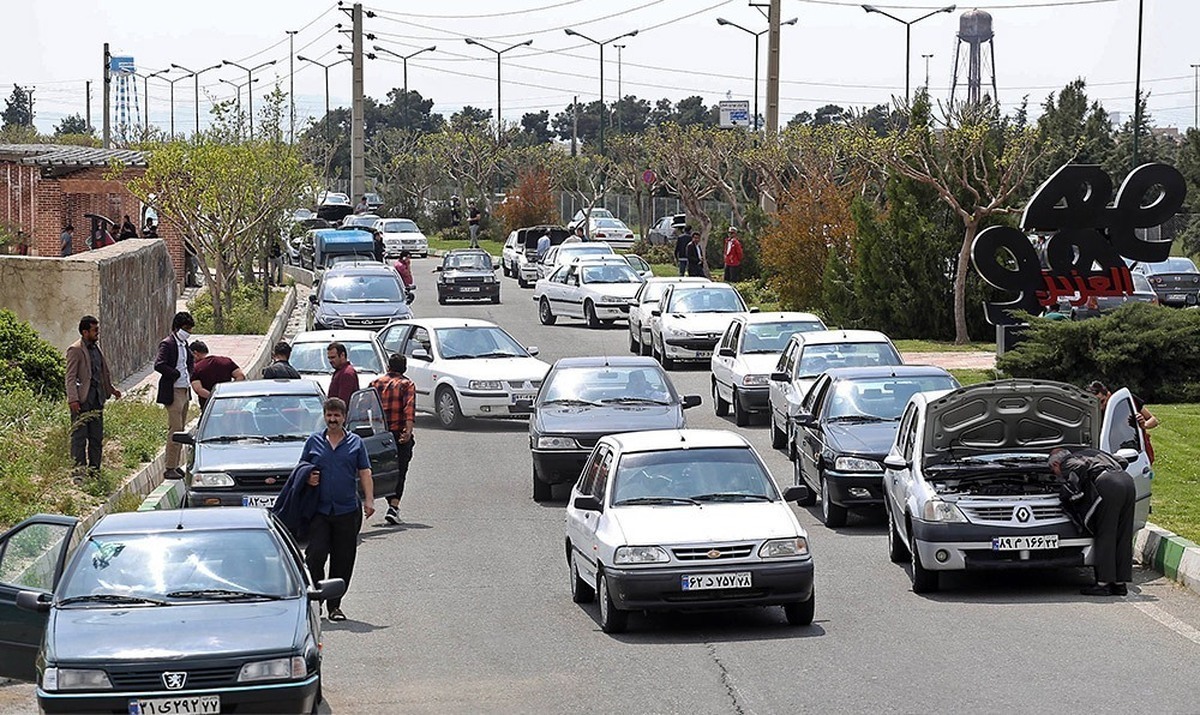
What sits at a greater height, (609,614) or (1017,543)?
(1017,543)

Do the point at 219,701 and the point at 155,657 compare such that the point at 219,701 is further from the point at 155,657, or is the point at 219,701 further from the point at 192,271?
the point at 192,271

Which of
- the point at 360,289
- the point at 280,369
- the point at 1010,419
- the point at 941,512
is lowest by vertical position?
the point at 941,512

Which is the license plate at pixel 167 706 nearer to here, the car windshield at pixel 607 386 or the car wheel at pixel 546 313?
the car windshield at pixel 607 386

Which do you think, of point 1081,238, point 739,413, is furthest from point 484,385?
point 1081,238

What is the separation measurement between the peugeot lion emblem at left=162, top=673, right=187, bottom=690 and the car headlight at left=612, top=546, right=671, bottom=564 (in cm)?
421

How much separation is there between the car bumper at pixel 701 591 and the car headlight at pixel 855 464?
17.2 feet

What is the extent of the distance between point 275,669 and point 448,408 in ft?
58.8

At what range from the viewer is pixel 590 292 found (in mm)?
44000

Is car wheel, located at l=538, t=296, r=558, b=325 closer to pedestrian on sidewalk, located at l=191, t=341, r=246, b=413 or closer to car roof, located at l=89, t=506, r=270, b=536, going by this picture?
pedestrian on sidewalk, located at l=191, t=341, r=246, b=413

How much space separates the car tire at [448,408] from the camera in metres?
27.3

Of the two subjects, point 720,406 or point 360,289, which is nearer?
point 720,406

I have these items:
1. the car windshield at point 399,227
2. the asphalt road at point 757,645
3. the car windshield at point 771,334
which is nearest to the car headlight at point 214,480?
the asphalt road at point 757,645

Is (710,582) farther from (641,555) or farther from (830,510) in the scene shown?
(830,510)

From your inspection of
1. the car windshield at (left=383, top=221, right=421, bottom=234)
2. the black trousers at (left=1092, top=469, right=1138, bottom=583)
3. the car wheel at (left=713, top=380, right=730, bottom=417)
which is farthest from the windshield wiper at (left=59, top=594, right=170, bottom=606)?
the car windshield at (left=383, top=221, right=421, bottom=234)
